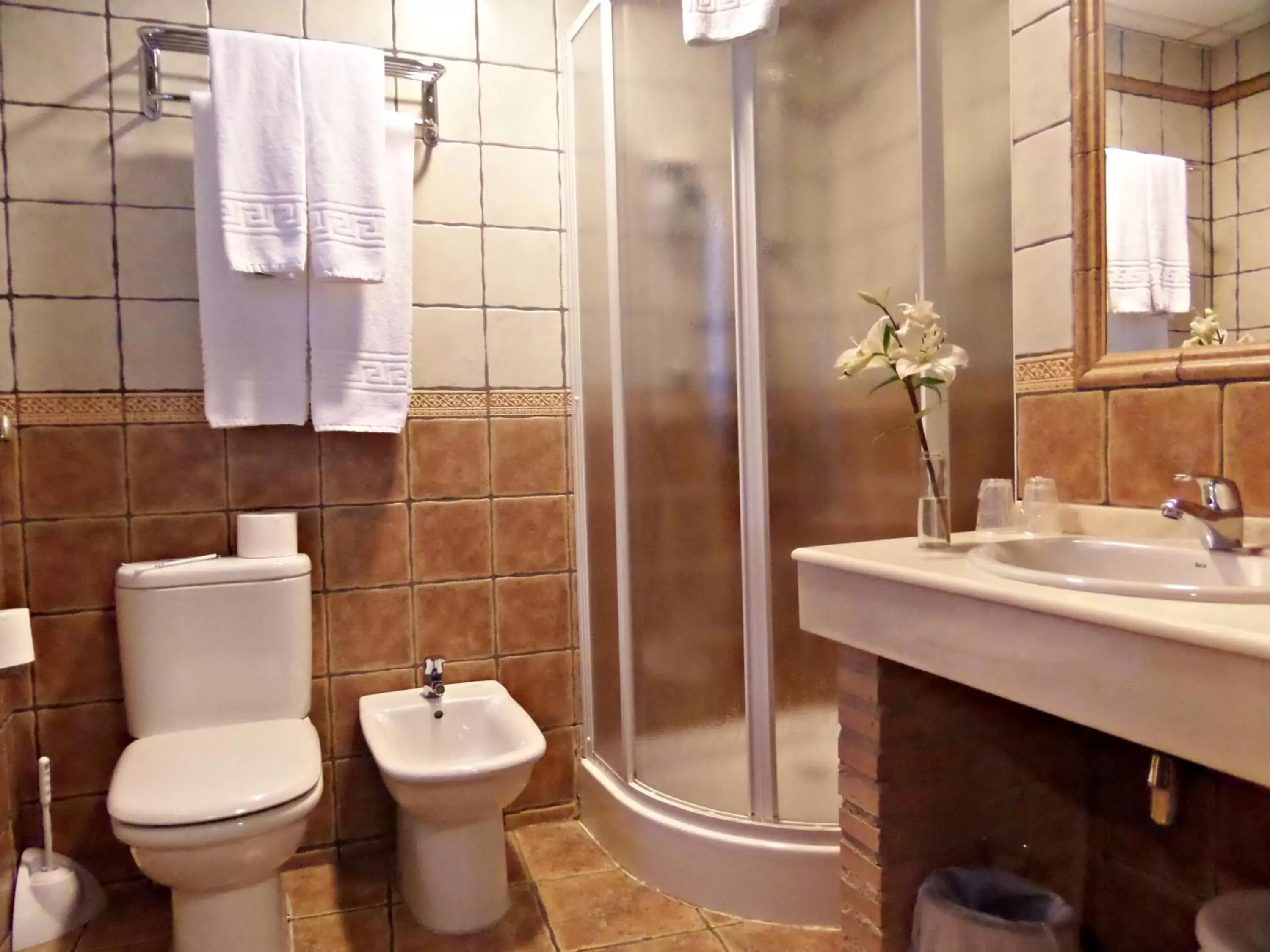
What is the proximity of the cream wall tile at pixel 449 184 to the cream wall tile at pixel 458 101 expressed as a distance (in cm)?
3

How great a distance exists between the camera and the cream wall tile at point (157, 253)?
1881mm

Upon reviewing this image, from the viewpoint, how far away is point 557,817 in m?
2.25

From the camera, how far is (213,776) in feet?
5.06

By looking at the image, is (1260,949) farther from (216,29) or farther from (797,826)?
(216,29)

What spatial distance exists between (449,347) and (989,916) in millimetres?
1566

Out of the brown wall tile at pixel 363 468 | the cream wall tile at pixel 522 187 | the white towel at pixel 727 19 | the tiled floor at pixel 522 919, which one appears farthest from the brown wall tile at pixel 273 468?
the white towel at pixel 727 19

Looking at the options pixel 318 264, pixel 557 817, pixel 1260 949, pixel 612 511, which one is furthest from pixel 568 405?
pixel 1260 949

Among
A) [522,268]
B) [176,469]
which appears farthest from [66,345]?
[522,268]

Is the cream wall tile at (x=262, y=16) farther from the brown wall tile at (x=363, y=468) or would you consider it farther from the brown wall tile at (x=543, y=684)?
the brown wall tile at (x=543, y=684)

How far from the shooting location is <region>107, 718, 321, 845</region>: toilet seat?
56.2 inches

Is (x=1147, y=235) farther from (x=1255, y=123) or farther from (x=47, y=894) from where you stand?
(x=47, y=894)

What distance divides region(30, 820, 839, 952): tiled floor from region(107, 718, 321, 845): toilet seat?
15.6 inches

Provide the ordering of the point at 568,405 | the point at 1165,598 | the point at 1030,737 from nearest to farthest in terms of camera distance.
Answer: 1. the point at 1165,598
2. the point at 1030,737
3. the point at 568,405

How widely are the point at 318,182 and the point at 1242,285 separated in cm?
163
